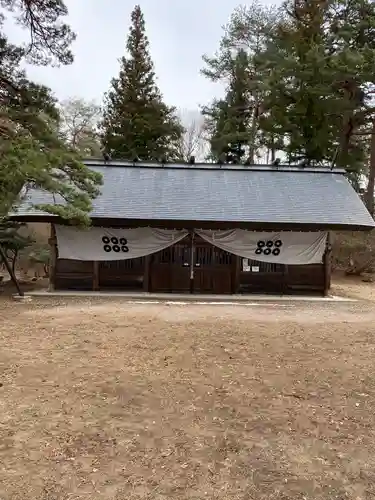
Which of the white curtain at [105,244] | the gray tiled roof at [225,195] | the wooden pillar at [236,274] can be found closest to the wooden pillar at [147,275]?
the white curtain at [105,244]

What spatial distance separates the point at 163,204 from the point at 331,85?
10.9 metres

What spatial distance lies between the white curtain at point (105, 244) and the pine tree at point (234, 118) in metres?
12.7

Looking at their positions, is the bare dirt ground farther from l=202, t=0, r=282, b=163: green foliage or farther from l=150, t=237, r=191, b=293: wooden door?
l=202, t=0, r=282, b=163: green foliage

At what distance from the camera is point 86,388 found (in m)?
4.21

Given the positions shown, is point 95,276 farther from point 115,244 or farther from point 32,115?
point 32,115

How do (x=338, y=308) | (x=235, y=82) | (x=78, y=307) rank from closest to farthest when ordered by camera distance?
(x=78, y=307), (x=338, y=308), (x=235, y=82)

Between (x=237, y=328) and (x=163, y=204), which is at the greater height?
(x=163, y=204)

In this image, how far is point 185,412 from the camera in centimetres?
374

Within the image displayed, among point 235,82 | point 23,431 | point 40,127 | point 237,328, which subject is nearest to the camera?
point 23,431

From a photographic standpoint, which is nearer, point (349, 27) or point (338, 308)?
point (338, 308)

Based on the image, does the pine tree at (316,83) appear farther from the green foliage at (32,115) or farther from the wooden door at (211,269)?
the green foliage at (32,115)

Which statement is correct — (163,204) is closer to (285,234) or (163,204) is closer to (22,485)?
(285,234)

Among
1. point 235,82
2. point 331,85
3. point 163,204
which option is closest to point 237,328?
point 163,204

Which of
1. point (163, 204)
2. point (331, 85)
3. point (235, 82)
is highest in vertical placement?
point (235, 82)
